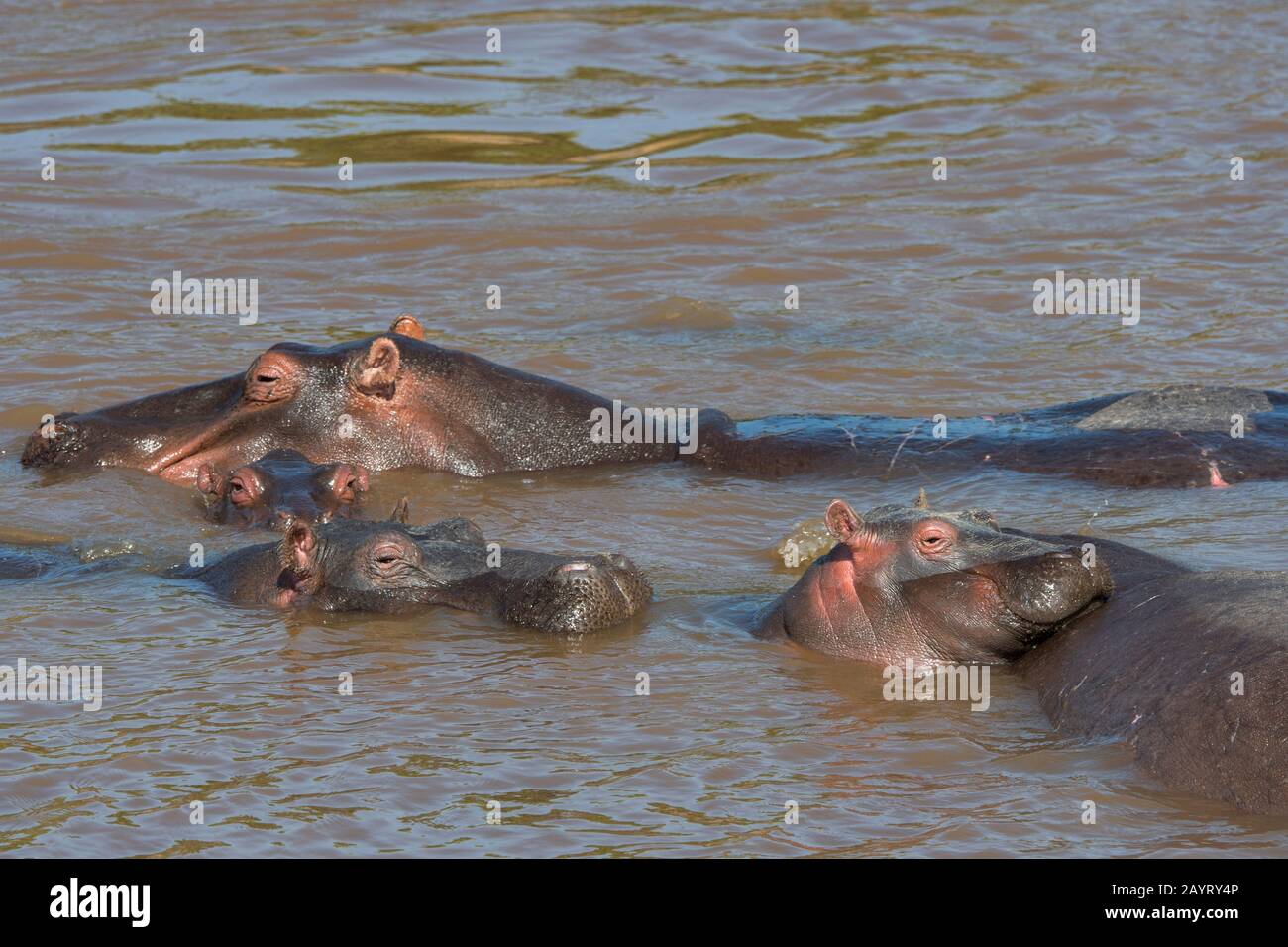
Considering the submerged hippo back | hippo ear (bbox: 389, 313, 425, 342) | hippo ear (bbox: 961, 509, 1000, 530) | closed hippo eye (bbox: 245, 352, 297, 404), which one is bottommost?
the submerged hippo back

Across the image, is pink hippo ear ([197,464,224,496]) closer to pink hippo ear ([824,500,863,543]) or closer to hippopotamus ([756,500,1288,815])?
hippopotamus ([756,500,1288,815])

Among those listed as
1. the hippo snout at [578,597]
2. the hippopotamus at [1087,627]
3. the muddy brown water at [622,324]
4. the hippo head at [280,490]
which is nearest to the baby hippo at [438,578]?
the hippo snout at [578,597]

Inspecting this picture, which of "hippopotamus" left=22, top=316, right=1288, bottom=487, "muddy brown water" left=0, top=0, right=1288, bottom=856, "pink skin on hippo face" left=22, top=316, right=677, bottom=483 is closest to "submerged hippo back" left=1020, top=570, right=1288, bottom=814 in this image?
"muddy brown water" left=0, top=0, right=1288, bottom=856

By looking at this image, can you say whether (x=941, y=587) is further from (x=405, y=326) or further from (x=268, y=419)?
(x=405, y=326)

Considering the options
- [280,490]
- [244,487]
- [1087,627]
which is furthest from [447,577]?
[1087,627]

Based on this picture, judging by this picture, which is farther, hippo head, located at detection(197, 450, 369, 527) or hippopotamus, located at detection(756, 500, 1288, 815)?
hippo head, located at detection(197, 450, 369, 527)

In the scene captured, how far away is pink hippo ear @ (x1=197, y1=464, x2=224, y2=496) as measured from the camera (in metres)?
9.11

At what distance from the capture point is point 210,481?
9.11m

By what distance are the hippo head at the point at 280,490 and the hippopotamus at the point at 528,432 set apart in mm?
282

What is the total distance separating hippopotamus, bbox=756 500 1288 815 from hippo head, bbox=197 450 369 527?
6.50 feet

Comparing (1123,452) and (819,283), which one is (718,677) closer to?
(1123,452)

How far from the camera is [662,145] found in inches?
714

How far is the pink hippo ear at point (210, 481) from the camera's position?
911 centimetres

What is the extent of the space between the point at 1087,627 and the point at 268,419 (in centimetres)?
410
